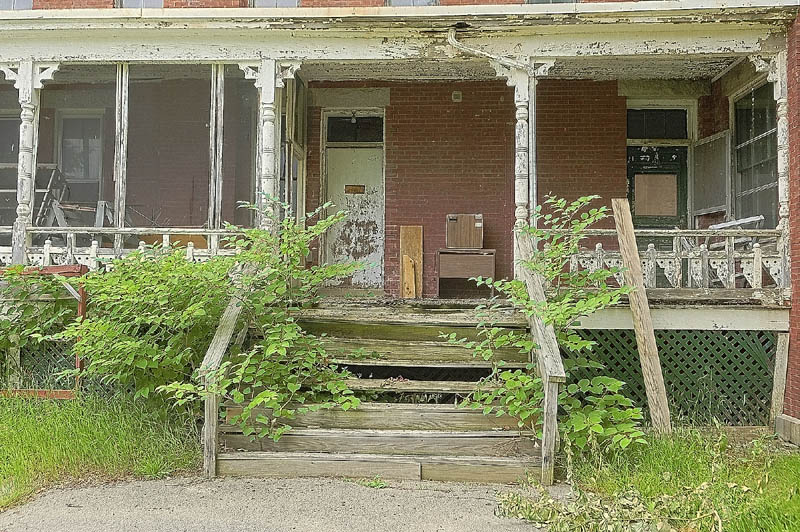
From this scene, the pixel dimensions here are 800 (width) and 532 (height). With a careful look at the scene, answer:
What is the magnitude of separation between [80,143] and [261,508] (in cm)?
696

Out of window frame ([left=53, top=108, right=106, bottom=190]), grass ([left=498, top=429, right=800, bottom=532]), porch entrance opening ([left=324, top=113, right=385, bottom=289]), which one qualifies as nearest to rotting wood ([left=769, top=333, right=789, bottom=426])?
grass ([left=498, top=429, right=800, bottom=532])

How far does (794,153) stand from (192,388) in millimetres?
6077

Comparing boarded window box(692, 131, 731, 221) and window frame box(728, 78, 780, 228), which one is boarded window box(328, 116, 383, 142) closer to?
Result: boarded window box(692, 131, 731, 221)

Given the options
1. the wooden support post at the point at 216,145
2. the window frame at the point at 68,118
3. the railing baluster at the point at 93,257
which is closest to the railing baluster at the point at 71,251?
the railing baluster at the point at 93,257

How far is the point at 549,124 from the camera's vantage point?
33.3 ft

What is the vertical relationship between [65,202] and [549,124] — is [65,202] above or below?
below

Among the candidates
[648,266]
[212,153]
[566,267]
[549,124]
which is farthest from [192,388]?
[549,124]

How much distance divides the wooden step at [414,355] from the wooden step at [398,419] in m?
Answer: 0.64

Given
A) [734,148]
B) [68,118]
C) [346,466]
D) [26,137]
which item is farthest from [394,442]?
[68,118]

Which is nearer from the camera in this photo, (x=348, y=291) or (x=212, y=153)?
(x=212, y=153)

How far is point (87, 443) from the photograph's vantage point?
555 centimetres

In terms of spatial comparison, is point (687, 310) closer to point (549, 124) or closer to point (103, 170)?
point (549, 124)

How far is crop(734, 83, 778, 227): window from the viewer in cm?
838

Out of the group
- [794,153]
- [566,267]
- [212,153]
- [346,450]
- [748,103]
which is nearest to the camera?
[346,450]
